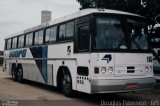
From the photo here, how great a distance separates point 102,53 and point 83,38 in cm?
121

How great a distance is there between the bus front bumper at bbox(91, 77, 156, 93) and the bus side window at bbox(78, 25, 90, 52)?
4.50ft

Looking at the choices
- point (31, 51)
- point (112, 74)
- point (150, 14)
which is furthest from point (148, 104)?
point (31, 51)

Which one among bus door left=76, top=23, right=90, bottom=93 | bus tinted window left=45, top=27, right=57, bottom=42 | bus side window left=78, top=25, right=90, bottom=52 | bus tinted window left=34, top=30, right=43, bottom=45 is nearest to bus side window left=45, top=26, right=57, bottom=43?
bus tinted window left=45, top=27, right=57, bottom=42

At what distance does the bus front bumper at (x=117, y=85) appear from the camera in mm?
11141

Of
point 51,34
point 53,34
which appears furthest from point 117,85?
point 51,34

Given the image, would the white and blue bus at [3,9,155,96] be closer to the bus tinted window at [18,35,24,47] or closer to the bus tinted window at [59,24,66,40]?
the bus tinted window at [59,24,66,40]

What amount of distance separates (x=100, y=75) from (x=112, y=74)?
17.2 inches

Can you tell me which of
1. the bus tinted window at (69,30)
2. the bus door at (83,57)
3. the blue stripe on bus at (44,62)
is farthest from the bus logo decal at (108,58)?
the blue stripe on bus at (44,62)

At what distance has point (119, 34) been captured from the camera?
1173cm

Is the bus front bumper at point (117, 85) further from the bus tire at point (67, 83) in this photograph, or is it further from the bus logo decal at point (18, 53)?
the bus logo decal at point (18, 53)

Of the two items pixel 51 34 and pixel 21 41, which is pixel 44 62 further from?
pixel 21 41

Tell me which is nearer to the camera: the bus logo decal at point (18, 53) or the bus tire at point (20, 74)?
the bus logo decal at point (18, 53)

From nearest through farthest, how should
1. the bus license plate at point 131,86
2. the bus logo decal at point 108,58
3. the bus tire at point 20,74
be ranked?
the bus logo decal at point 108,58
the bus license plate at point 131,86
the bus tire at point 20,74

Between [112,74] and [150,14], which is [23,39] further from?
[112,74]
